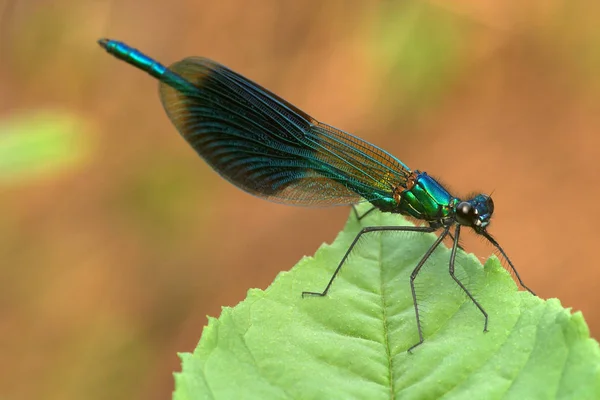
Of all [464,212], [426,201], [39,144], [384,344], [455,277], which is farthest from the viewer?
[39,144]

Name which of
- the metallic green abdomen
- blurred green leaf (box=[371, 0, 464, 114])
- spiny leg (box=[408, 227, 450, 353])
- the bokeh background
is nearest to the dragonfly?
the metallic green abdomen

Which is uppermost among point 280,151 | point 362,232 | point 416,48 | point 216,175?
point 416,48

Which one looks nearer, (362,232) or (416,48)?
(362,232)

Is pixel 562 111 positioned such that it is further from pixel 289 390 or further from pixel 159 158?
pixel 289 390

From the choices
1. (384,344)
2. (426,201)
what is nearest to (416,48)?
(426,201)

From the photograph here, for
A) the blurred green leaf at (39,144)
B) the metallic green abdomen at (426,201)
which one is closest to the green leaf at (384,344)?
the metallic green abdomen at (426,201)

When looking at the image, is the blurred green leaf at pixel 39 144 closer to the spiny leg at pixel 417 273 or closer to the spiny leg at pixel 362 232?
the spiny leg at pixel 362 232

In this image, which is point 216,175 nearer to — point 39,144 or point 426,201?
point 39,144

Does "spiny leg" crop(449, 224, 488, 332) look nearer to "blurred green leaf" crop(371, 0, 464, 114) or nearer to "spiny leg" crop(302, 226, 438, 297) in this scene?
"spiny leg" crop(302, 226, 438, 297)
